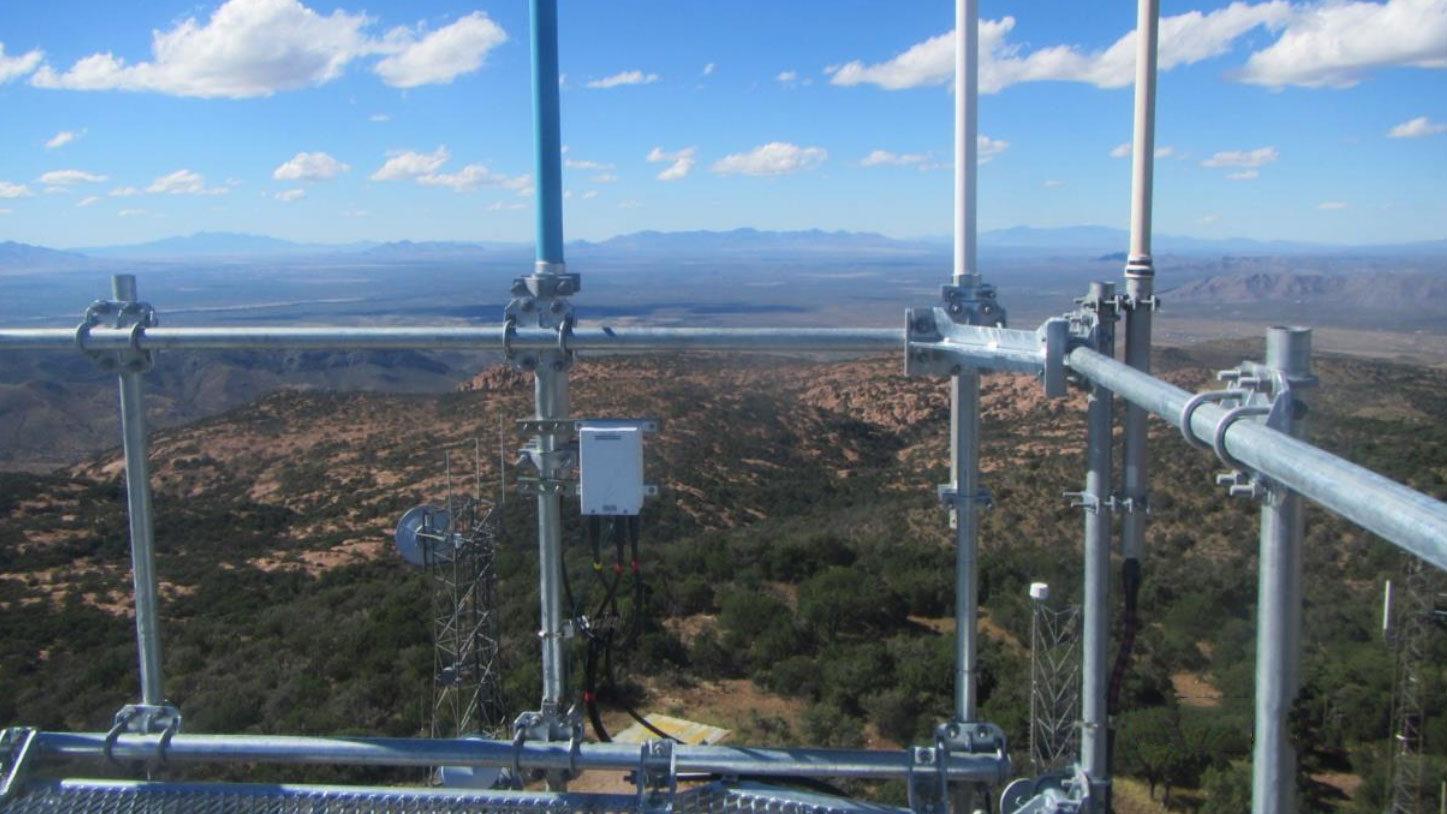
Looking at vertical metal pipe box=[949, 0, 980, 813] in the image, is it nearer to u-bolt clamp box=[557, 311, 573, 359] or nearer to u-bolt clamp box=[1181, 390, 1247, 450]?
u-bolt clamp box=[557, 311, 573, 359]

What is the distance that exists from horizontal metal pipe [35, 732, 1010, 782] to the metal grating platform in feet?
0.27

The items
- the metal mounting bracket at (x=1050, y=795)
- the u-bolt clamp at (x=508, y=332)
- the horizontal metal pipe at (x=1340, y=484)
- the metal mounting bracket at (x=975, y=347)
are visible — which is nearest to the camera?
the horizontal metal pipe at (x=1340, y=484)

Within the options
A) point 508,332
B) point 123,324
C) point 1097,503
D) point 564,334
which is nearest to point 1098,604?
point 1097,503

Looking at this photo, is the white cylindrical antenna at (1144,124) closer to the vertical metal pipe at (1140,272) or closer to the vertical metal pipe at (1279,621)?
the vertical metal pipe at (1140,272)

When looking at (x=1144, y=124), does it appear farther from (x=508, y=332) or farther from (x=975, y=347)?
(x=508, y=332)

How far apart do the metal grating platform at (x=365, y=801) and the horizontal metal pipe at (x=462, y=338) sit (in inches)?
55.3

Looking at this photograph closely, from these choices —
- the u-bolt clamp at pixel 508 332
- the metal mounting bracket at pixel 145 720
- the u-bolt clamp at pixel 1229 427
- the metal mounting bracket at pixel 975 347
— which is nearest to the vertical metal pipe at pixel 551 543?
the u-bolt clamp at pixel 508 332

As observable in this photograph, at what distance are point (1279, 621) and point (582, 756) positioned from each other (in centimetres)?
232

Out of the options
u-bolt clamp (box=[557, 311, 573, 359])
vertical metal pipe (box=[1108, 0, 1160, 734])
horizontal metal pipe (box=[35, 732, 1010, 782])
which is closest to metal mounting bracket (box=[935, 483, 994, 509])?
A: vertical metal pipe (box=[1108, 0, 1160, 734])

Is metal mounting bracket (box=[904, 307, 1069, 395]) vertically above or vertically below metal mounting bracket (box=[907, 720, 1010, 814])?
above

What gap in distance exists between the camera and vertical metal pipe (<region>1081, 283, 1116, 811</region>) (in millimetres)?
3385

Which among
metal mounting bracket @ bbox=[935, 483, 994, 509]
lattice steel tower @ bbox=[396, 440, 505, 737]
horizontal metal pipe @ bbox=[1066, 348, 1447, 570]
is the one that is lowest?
lattice steel tower @ bbox=[396, 440, 505, 737]

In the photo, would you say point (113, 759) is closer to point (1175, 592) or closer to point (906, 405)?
point (1175, 592)

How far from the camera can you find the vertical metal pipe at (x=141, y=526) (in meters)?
3.93
